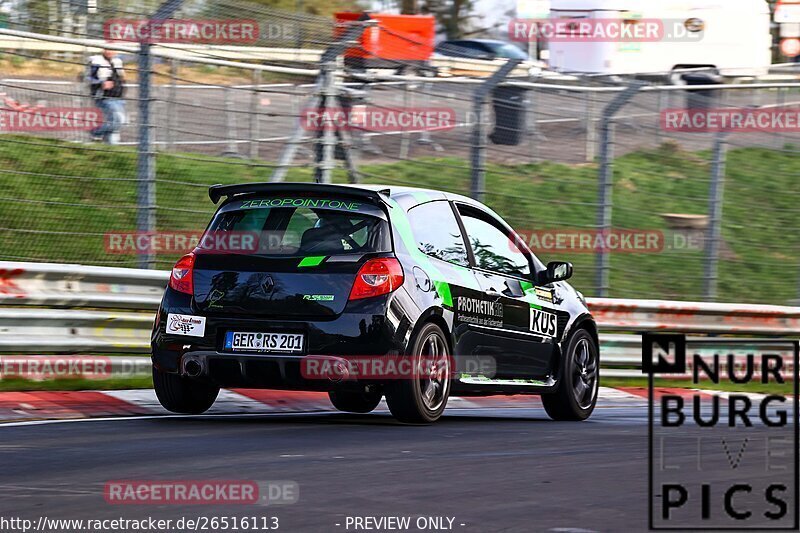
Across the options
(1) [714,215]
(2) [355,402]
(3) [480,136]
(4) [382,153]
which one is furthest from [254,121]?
(1) [714,215]

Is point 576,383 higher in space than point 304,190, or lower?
lower

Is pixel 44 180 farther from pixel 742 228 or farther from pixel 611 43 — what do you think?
pixel 611 43

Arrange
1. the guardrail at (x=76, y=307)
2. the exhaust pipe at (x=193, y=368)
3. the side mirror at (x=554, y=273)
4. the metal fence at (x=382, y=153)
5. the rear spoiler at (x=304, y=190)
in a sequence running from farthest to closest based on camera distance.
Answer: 1. the metal fence at (x=382, y=153)
2. the guardrail at (x=76, y=307)
3. the side mirror at (x=554, y=273)
4. the rear spoiler at (x=304, y=190)
5. the exhaust pipe at (x=193, y=368)

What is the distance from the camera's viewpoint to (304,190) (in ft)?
29.9

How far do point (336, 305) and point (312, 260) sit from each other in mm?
324

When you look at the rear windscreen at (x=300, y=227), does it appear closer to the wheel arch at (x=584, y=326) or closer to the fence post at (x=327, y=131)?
the wheel arch at (x=584, y=326)

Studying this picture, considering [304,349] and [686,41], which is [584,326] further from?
[686,41]

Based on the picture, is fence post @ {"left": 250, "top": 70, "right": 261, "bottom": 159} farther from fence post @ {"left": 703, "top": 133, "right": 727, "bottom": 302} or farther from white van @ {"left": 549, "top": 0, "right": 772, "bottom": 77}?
white van @ {"left": 549, "top": 0, "right": 772, "bottom": 77}

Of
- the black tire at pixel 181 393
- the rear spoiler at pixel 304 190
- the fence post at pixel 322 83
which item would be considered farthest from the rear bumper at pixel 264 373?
the fence post at pixel 322 83

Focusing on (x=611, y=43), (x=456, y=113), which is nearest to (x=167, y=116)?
(x=456, y=113)

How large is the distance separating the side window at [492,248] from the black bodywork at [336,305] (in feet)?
0.18

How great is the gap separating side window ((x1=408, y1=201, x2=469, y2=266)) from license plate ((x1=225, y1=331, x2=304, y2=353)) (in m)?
1.06

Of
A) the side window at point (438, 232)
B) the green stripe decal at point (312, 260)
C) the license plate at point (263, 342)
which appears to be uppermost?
the side window at point (438, 232)

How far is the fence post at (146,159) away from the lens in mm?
11828
